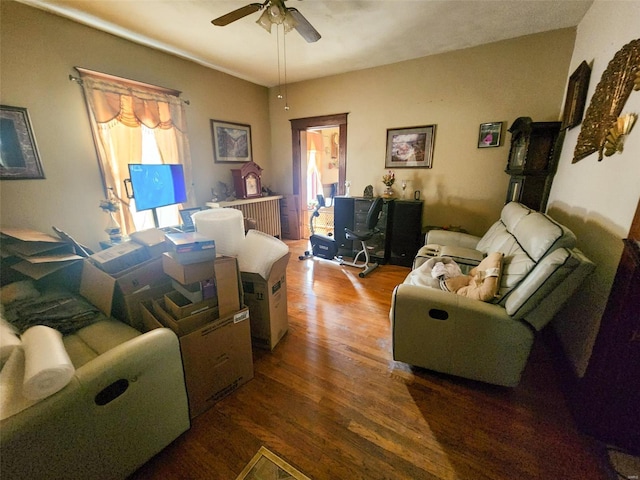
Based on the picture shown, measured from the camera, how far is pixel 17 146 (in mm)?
2107

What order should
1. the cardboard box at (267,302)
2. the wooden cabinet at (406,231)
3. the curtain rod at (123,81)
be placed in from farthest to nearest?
the wooden cabinet at (406,231), the curtain rod at (123,81), the cardboard box at (267,302)

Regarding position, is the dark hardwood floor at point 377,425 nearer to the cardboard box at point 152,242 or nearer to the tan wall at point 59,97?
the cardboard box at point 152,242

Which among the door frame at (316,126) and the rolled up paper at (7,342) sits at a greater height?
the door frame at (316,126)

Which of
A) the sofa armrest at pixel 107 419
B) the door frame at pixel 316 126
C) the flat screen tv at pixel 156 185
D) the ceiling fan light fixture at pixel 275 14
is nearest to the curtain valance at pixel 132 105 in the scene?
the flat screen tv at pixel 156 185

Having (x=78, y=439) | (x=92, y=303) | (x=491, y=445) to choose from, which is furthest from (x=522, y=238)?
(x=92, y=303)

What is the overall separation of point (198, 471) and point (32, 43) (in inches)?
135

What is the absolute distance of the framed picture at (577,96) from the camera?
210 centimetres

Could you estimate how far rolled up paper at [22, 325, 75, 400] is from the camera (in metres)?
0.79

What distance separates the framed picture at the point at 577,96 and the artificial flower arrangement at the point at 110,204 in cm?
440

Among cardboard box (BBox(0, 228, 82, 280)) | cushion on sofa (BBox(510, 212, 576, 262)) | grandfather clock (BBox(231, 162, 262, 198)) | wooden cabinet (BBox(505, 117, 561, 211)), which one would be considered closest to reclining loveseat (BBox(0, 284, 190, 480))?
cardboard box (BBox(0, 228, 82, 280))

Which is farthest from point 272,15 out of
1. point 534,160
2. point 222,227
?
point 534,160

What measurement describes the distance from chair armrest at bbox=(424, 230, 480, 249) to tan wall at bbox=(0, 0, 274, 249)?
361 cm

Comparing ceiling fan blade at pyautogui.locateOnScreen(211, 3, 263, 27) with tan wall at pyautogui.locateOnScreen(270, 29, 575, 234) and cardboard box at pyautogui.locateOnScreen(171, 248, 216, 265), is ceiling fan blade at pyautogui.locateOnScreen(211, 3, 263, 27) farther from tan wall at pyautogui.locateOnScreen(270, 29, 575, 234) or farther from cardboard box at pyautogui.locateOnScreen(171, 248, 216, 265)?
tan wall at pyautogui.locateOnScreen(270, 29, 575, 234)

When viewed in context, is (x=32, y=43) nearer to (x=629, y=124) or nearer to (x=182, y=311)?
(x=182, y=311)
